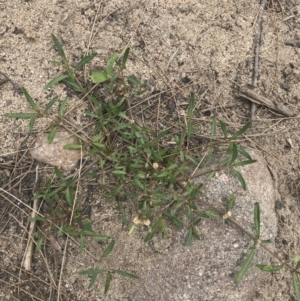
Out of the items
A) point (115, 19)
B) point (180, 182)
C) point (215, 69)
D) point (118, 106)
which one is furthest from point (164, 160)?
point (115, 19)

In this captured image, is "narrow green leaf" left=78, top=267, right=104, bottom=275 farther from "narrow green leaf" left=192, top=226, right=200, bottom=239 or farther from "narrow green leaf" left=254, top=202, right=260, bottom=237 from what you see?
"narrow green leaf" left=254, top=202, right=260, bottom=237

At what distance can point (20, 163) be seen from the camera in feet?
9.52

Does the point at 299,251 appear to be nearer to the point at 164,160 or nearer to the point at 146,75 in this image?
the point at 164,160

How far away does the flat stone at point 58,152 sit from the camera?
2.85m

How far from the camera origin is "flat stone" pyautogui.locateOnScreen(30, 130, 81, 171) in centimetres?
285

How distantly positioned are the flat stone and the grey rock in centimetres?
78

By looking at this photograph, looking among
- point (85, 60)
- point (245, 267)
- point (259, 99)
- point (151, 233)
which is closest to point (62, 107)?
point (85, 60)

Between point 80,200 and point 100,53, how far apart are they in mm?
887

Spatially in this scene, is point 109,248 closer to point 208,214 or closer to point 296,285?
point 208,214

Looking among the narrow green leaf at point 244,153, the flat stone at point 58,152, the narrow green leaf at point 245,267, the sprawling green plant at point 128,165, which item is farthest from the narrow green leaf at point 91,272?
the narrow green leaf at point 244,153

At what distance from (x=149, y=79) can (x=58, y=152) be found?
70cm

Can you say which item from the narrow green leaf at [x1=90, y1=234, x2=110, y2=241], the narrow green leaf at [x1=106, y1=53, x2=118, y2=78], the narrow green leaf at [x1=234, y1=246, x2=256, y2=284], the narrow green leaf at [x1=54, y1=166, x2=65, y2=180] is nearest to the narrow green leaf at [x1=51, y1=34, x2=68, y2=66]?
the narrow green leaf at [x1=106, y1=53, x2=118, y2=78]

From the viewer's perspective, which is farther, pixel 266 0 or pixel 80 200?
pixel 266 0

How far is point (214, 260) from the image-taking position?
280cm
